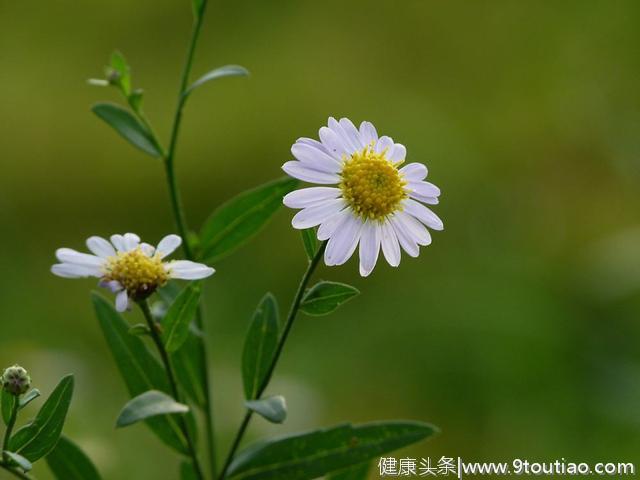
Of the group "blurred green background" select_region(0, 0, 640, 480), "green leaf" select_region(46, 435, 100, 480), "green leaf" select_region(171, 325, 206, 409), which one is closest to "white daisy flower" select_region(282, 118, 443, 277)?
"green leaf" select_region(171, 325, 206, 409)

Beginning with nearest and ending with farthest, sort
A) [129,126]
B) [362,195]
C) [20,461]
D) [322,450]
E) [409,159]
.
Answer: [20,461], [362,195], [322,450], [129,126], [409,159]

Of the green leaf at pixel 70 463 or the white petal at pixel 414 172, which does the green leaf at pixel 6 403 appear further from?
the white petal at pixel 414 172

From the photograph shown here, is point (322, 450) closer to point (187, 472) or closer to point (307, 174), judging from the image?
point (187, 472)

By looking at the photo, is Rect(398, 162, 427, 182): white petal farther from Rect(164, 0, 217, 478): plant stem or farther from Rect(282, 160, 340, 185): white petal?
Rect(164, 0, 217, 478): plant stem

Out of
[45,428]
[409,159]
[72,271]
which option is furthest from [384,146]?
[409,159]

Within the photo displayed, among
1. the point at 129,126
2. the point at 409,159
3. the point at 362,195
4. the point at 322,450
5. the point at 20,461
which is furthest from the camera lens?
the point at 409,159

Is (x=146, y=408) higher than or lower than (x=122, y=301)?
lower
